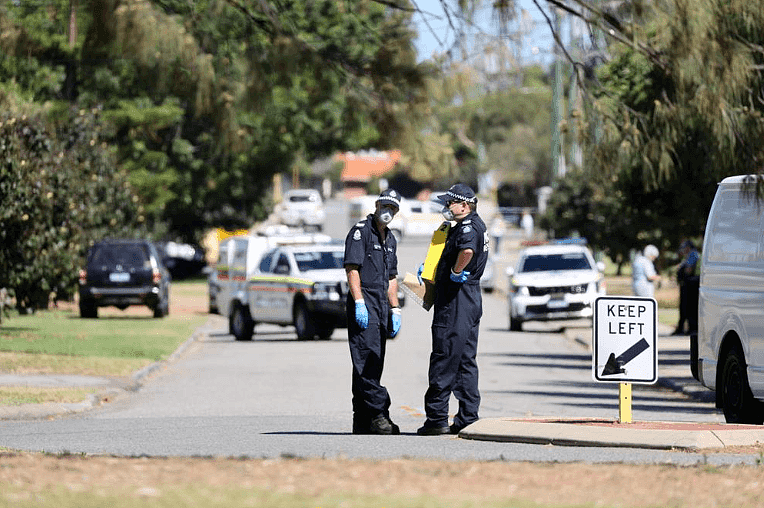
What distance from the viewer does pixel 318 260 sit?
102ft

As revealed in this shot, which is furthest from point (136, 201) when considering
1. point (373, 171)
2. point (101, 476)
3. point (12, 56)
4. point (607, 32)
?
point (373, 171)

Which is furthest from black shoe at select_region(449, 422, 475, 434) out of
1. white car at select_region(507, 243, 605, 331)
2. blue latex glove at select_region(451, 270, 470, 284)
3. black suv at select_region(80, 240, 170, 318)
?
black suv at select_region(80, 240, 170, 318)

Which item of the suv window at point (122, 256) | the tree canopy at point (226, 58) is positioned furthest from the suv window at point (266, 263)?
the suv window at point (122, 256)

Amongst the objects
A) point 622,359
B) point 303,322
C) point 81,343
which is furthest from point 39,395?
point 303,322

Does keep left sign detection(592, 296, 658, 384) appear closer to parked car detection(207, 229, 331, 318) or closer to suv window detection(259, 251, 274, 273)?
suv window detection(259, 251, 274, 273)

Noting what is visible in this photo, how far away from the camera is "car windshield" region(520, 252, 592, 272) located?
34.3 meters

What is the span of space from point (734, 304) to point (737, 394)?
820mm

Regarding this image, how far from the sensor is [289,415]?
16719mm

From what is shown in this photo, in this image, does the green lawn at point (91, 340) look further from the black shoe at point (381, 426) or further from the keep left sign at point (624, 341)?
the keep left sign at point (624, 341)

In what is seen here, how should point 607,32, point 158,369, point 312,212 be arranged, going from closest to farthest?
point 607,32
point 158,369
point 312,212

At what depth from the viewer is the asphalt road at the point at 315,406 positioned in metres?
11.9

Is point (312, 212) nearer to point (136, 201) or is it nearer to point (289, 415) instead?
point (136, 201)

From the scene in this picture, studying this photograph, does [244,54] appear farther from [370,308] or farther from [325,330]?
[325,330]

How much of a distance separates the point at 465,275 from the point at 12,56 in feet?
21.7
